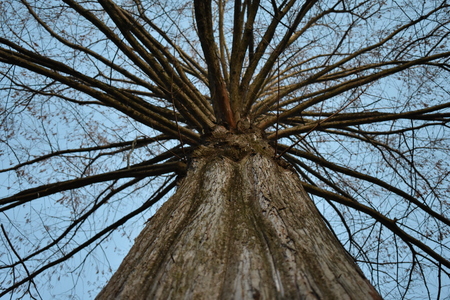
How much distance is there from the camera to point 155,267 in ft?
4.53

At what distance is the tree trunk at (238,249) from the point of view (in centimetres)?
114

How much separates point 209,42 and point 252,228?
156 centimetres

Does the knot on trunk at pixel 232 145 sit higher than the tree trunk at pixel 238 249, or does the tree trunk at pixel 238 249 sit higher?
the knot on trunk at pixel 232 145

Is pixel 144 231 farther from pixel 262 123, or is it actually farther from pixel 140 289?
pixel 262 123

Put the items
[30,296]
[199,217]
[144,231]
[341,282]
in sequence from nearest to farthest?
[341,282] → [199,217] → [144,231] → [30,296]

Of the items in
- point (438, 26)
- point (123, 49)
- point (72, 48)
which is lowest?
point (123, 49)

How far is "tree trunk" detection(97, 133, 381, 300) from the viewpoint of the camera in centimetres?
114

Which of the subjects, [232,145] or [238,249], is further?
[232,145]

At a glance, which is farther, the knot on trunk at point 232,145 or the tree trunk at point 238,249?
the knot on trunk at point 232,145

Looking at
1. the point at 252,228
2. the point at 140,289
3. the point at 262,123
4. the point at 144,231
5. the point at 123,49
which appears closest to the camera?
the point at 140,289

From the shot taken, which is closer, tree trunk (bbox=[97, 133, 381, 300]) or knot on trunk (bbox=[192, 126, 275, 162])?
tree trunk (bbox=[97, 133, 381, 300])

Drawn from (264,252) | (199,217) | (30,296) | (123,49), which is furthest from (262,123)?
(30,296)

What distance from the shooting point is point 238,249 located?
135 centimetres

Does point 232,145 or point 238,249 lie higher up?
point 232,145
